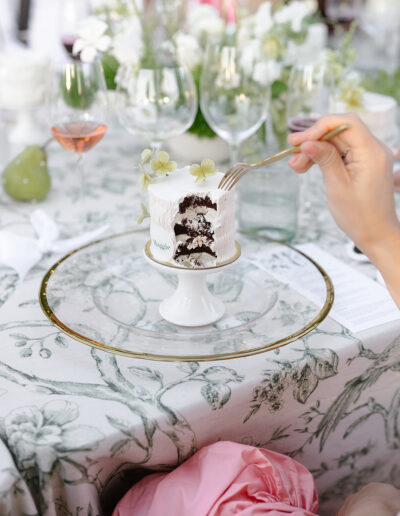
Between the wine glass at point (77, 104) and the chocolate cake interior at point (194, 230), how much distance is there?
454mm

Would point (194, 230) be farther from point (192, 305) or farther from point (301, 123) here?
point (301, 123)

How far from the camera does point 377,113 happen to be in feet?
4.51

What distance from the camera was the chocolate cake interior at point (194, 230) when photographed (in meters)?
0.79

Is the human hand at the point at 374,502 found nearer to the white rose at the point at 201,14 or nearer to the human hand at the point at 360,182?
the human hand at the point at 360,182

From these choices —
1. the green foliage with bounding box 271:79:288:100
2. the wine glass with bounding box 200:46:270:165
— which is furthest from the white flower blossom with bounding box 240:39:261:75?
the green foliage with bounding box 271:79:288:100

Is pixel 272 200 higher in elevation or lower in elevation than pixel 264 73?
lower

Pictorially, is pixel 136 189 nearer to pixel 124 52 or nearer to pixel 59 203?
pixel 59 203

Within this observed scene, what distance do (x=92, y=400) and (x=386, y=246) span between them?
0.43 m

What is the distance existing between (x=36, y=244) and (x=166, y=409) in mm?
522

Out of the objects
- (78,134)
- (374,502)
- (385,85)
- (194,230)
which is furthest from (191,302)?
(385,85)

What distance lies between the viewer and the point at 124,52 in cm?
138

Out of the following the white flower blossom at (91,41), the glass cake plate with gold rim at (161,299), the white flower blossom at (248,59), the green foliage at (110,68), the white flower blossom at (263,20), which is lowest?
the glass cake plate with gold rim at (161,299)

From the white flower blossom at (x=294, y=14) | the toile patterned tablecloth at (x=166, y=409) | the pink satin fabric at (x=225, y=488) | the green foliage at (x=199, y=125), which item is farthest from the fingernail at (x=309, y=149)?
the white flower blossom at (x=294, y=14)

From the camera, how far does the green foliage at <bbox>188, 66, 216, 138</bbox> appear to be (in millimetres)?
1456
